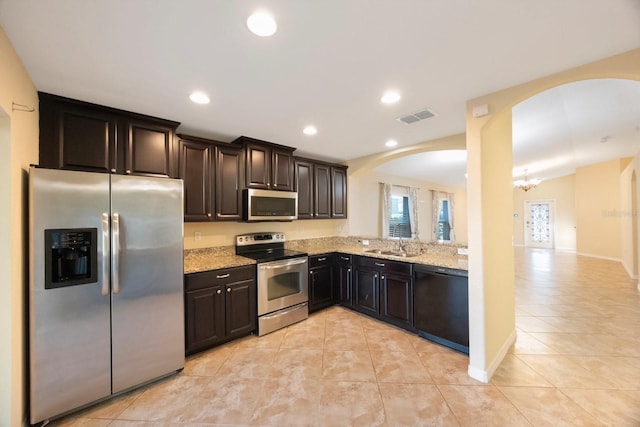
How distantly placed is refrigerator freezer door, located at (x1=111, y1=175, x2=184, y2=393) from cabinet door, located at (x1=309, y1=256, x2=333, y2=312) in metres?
1.73

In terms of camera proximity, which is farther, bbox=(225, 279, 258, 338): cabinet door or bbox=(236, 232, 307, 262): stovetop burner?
bbox=(236, 232, 307, 262): stovetop burner

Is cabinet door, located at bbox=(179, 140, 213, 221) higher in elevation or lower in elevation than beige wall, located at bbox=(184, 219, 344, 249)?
higher

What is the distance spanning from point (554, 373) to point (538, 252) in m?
8.38

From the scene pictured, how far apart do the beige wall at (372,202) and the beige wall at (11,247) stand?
3.88m

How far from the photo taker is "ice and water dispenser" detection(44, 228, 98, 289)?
5.49 ft

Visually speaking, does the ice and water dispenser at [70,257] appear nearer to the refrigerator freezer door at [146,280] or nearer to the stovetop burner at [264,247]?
the refrigerator freezer door at [146,280]

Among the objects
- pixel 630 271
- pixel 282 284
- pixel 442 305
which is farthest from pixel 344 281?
pixel 630 271

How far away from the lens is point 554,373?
216 cm

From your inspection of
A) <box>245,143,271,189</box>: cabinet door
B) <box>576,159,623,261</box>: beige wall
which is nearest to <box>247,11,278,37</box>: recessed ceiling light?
<box>245,143,271,189</box>: cabinet door

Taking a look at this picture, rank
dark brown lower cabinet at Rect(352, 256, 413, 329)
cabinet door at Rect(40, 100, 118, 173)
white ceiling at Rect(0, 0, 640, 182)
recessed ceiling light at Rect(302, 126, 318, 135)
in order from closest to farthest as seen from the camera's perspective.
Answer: white ceiling at Rect(0, 0, 640, 182), cabinet door at Rect(40, 100, 118, 173), recessed ceiling light at Rect(302, 126, 318, 135), dark brown lower cabinet at Rect(352, 256, 413, 329)

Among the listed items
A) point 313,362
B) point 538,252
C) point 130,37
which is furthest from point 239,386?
point 538,252

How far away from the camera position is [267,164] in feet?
11.1

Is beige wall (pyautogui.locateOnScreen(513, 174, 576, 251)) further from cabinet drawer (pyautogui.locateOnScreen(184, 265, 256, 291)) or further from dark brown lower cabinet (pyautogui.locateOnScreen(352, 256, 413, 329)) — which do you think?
cabinet drawer (pyautogui.locateOnScreen(184, 265, 256, 291))

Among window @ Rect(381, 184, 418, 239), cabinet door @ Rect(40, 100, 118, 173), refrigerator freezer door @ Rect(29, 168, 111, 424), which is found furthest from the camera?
window @ Rect(381, 184, 418, 239)
